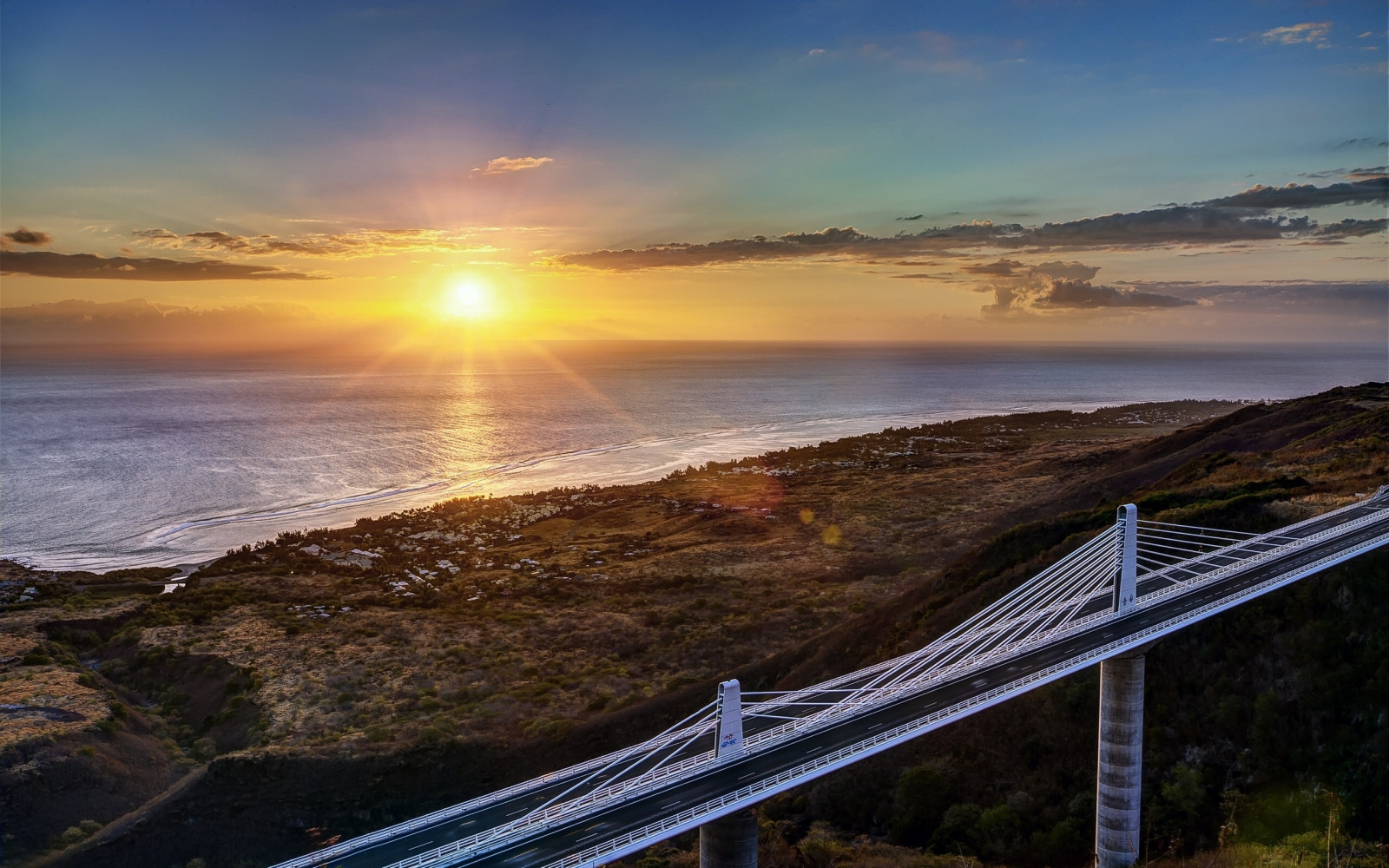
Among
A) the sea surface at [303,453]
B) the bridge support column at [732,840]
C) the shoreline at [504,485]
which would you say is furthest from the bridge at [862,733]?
the sea surface at [303,453]

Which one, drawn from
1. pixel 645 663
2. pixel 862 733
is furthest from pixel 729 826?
pixel 645 663

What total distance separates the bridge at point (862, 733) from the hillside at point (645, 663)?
2.48 metres

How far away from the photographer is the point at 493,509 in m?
87.9

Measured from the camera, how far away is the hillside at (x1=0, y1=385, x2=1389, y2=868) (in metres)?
28.8

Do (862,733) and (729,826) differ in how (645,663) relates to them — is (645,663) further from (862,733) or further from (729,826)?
(729,826)

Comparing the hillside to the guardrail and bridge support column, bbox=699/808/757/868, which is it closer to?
the guardrail

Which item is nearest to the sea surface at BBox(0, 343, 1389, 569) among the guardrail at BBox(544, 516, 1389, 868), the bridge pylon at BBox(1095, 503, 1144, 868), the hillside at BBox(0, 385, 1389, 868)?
the hillside at BBox(0, 385, 1389, 868)

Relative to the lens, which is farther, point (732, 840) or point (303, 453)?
point (303, 453)

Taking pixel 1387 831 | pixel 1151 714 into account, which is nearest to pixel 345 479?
pixel 1151 714

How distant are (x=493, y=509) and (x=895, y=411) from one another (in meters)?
114

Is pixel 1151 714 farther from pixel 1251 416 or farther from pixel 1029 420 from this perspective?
pixel 1029 420

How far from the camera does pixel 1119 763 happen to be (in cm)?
2612

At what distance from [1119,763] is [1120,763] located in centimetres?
3

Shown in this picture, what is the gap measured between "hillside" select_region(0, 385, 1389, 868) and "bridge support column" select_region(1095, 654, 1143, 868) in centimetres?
133
